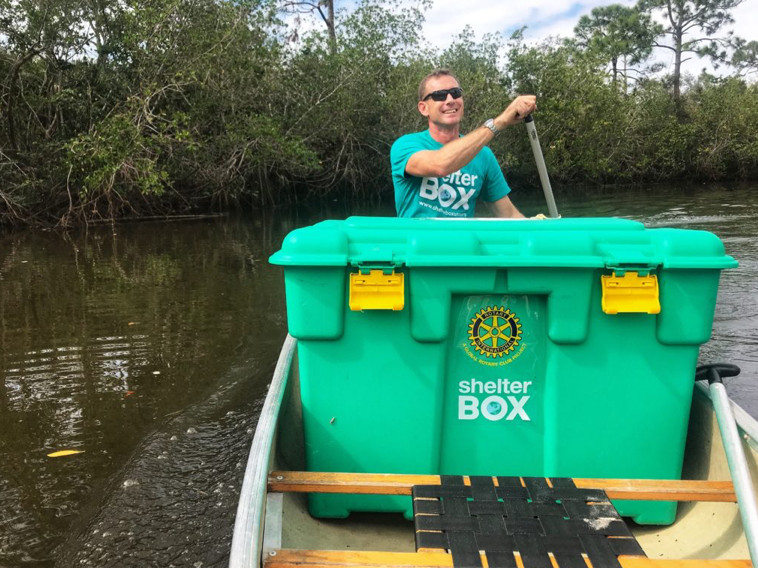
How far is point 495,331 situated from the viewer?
7.56 ft

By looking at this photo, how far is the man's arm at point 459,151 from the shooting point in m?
2.91

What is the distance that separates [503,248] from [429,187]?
4.22 feet

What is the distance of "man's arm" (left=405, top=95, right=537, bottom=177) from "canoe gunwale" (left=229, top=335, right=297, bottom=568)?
124 centimetres

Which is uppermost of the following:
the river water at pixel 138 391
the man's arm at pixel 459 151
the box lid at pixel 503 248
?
the man's arm at pixel 459 151

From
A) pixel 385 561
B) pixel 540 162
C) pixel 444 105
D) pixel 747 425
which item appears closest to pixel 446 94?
pixel 444 105

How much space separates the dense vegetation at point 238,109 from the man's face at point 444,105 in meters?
11.2

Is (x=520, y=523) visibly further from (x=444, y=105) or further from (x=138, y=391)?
(x=138, y=391)

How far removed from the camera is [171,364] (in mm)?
5289

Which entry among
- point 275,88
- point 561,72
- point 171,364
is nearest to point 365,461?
point 171,364

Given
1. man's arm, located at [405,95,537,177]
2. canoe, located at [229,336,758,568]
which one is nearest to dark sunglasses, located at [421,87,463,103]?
man's arm, located at [405,95,537,177]

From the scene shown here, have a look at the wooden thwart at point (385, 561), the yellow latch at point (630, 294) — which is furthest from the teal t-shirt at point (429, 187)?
the wooden thwart at point (385, 561)

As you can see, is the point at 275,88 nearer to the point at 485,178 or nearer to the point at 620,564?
the point at 485,178

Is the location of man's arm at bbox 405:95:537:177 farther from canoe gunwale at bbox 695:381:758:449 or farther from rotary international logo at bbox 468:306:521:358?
canoe gunwale at bbox 695:381:758:449

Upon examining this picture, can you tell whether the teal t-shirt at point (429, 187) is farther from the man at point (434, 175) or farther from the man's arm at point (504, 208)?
the man's arm at point (504, 208)
